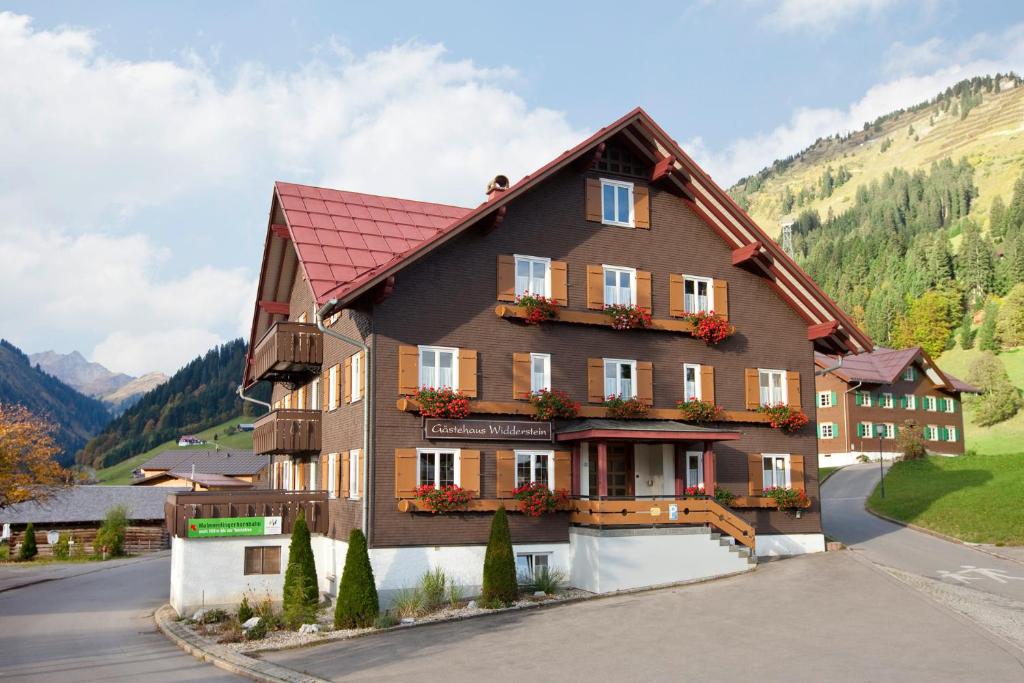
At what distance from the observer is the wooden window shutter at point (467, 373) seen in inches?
1031

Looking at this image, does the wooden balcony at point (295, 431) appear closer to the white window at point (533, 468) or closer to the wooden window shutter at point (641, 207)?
the white window at point (533, 468)

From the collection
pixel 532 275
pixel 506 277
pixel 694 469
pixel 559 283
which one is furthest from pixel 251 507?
pixel 694 469

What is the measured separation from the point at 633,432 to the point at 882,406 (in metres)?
52.5

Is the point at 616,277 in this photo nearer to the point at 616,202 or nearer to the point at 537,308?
the point at 616,202

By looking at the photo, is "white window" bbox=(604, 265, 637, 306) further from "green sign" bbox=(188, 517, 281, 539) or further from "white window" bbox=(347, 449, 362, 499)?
"green sign" bbox=(188, 517, 281, 539)

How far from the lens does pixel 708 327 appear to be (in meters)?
29.6

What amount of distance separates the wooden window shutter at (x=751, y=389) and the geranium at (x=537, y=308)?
283 inches

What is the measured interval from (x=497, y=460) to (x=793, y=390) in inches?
422

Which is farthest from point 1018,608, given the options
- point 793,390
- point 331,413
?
point 331,413

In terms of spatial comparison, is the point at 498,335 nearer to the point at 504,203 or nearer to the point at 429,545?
the point at 504,203

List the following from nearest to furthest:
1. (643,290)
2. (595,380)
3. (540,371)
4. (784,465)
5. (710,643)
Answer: (710,643)
(540,371)
(595,380)
(643,290)
(784,465)

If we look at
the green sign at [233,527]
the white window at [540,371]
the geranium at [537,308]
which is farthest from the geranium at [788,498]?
the green sign at [233,527]

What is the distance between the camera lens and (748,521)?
2948 centimetres

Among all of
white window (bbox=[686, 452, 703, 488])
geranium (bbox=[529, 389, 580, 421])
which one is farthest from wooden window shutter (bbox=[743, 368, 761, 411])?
geranium (bbox=[529, 389, 580, 421])
